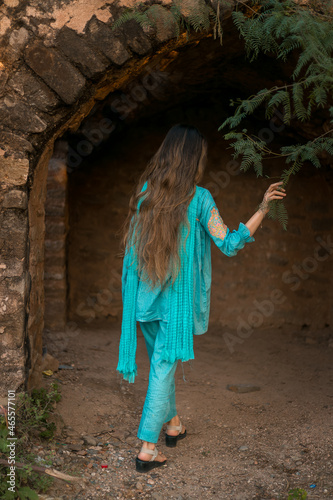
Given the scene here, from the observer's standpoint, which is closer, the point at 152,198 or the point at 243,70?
the point at 152,198

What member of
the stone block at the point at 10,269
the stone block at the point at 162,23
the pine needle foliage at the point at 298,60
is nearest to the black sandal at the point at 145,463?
the stone block at the point at 10,269

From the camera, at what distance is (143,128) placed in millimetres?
5441

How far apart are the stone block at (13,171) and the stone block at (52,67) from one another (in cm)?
41

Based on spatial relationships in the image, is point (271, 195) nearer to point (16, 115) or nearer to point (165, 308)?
point (165, 308)

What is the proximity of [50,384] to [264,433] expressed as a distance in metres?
1.43

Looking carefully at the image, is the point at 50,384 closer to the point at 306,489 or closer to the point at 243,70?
the point at 306,489

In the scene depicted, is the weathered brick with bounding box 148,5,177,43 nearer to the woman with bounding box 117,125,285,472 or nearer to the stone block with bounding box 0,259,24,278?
the woman with bounding box 117,125,285,472

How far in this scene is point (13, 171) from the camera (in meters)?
2.83

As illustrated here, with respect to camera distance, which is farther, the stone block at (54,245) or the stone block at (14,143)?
the stone block at (54,245)

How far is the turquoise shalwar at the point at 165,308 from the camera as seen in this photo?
2.71 meters

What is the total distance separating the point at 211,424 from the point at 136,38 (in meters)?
2.31

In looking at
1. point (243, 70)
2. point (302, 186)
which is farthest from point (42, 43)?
point (302, 186)

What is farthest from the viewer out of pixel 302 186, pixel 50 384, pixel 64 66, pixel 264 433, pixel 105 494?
pixel 302 186

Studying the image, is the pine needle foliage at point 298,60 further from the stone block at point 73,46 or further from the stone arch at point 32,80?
the stone block at point 73,46
